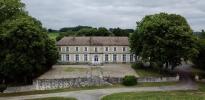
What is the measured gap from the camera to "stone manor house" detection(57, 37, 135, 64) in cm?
8875

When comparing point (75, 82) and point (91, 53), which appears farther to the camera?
point (91, 53)

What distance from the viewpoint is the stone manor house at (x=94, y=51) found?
88.8 metres

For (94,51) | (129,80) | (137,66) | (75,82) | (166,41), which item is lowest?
(75,82)

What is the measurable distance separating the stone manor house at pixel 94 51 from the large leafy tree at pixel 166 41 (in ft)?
37.5

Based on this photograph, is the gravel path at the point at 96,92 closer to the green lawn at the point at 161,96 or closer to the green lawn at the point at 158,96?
the green lawn at the point at 161,96

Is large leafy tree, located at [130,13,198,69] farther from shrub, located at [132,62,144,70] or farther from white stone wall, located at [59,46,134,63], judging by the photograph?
white stone wall, located at [59,46,134,63]

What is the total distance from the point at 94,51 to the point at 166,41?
19098 mm

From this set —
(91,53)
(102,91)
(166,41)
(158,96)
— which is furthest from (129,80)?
(91,53)

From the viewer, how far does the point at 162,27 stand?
7575cm

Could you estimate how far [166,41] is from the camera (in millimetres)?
73812

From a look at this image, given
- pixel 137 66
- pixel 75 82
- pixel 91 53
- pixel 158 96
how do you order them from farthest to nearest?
1. pixel 91 53
2. pixel 137 66
3. pixel 75 82
4. pixel 158 96

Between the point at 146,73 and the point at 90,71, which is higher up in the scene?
the point at 90,71

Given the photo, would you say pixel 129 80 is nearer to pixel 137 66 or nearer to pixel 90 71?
pixel 90 71

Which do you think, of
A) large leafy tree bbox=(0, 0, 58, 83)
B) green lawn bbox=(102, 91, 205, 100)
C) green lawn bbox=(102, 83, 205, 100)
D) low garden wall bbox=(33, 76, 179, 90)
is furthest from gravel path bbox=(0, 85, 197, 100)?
large leafy tree bbox=(0, 0, 58, 83)
